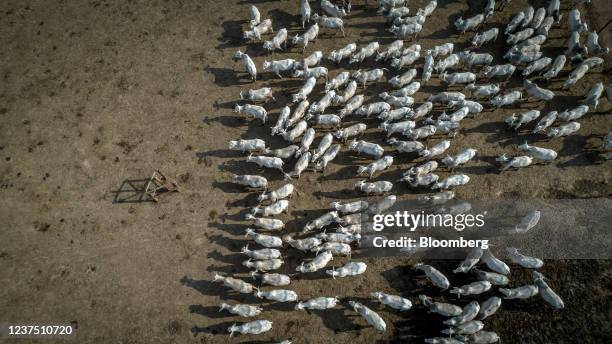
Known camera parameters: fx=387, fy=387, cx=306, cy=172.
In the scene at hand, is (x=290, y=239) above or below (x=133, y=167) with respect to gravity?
below

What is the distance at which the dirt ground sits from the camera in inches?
605

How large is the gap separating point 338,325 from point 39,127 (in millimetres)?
17131

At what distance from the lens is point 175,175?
17875 millimetres

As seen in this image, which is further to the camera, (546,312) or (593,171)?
(593,171)

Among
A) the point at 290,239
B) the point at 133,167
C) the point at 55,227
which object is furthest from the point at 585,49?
the point at 55,227

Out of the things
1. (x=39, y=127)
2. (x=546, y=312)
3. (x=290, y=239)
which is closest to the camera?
(x=546, y=312)

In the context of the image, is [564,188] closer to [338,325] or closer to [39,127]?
[338,325]

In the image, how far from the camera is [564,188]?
17.3 meters

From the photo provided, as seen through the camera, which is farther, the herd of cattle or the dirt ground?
the dirt ground

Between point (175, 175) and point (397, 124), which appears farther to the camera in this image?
point (175, 175)

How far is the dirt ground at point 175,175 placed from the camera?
15.4 metres

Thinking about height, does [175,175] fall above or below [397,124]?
below

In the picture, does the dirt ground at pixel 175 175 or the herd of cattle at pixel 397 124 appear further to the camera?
the dirt ground at pixel 175 175

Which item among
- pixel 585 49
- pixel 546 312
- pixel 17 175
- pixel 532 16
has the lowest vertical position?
pixel 546 312
